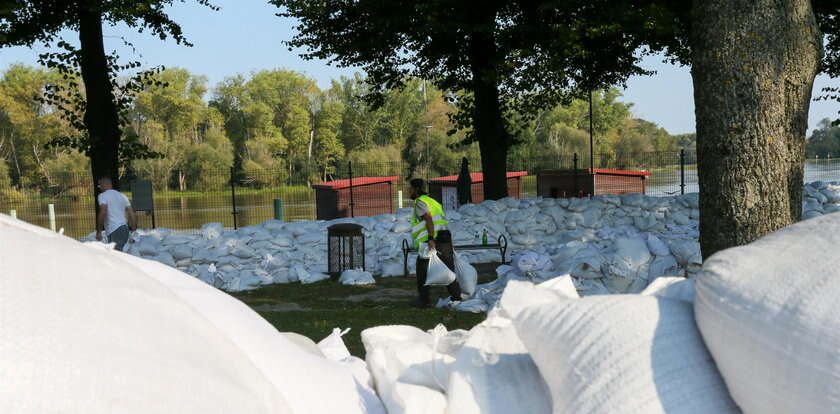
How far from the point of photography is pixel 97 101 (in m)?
14.2

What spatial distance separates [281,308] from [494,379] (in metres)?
7.64

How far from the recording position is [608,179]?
27.6m

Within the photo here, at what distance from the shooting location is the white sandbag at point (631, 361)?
141 centimetres

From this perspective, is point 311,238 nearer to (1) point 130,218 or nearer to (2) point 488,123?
(1) point 130,218

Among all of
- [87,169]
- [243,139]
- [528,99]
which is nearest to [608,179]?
[528,99]

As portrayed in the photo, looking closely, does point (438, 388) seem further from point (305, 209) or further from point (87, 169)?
point (87, 169)

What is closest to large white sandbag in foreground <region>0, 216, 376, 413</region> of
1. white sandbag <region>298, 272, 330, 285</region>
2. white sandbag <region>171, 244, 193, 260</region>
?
white sandbag <region>298, 272, 330, 285</region>

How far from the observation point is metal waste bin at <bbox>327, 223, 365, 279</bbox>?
457 inches

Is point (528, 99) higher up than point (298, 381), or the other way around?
point (528, 99)

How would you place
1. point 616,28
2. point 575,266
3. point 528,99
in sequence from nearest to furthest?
point 575,266 → point 616,28 → point 528,99

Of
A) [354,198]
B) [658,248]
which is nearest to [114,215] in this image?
[658,248]

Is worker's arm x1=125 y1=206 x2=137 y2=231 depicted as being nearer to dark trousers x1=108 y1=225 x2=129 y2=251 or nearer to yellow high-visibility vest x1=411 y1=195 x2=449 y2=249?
dark trousers x1=108 y1=225 x2=129 y2=251

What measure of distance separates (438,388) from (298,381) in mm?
369

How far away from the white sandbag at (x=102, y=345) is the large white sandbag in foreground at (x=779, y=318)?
868 mm
